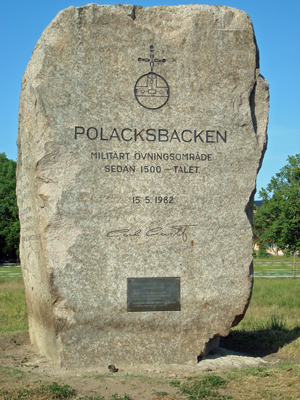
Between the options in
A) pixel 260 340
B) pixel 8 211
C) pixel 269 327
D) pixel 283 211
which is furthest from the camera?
pixel 8 211

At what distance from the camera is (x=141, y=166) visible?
15.6 feet

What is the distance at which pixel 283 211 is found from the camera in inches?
829

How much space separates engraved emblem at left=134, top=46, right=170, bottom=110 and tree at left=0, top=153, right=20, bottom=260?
26.6 meters

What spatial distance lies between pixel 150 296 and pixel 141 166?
135cm

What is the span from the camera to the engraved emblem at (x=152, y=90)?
4836 mm

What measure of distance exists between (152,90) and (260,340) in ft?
11.5

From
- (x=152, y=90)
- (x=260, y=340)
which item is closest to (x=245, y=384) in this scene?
(x=260, y=340)

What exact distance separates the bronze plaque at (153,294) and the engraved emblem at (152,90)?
1.84 m

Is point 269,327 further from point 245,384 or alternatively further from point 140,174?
point 140,174

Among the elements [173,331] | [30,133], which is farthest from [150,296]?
[30,133]

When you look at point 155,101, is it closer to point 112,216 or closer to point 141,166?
point 141,166

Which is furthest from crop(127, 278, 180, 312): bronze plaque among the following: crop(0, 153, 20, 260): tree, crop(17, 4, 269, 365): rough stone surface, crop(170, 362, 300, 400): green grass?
crop(0, 153, 20, 260): tree
